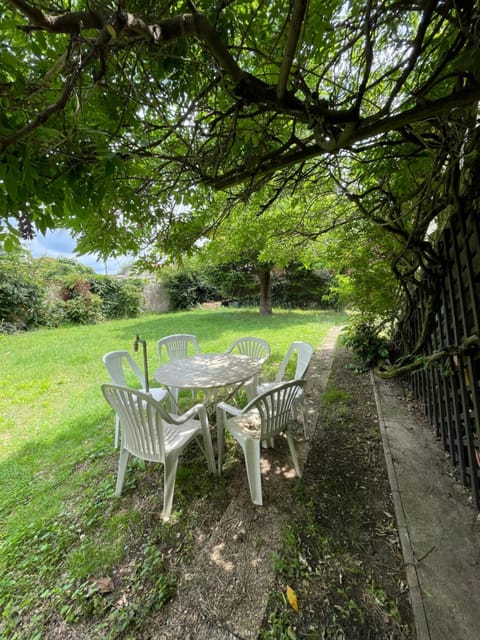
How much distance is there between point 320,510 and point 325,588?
0.43 meters

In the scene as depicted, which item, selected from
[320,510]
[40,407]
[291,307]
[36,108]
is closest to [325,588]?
A: [320,510]

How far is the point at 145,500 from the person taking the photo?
6.08 feet

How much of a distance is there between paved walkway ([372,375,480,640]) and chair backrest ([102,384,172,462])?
60.3 inches

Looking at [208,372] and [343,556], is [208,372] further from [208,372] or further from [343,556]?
[343,556]

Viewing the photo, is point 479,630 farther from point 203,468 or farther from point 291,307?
point 291,307

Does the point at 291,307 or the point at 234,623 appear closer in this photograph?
the point at 234,623

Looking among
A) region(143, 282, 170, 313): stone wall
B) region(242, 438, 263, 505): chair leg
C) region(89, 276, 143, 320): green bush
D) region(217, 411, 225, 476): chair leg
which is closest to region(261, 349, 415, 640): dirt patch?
region(242, 438, 263, 505): chair leg

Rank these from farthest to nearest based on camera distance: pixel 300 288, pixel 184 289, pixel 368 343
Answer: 1. pixel 184 289
2. pixel 300 288
3. pixel 368 343

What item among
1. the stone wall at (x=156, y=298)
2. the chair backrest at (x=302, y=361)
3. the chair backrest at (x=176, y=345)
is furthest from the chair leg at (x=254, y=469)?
the stone wall at (x=156, y=298)

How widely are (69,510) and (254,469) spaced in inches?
53.3

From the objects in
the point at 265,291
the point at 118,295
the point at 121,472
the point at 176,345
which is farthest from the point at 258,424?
the point at 118,295

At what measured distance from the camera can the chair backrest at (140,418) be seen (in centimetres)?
162

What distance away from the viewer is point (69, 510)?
1.82 m

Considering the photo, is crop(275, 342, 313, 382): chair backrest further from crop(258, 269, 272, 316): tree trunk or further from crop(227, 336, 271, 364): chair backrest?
crop(258, 269, 272, 316): tree trunk
